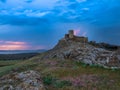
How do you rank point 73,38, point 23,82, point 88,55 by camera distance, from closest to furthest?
point 23,82
point 88,55
point 73,38

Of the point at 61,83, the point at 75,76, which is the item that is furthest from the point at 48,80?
the point at 75,76

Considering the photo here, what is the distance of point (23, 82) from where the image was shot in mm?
25266

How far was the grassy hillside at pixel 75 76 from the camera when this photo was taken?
86.1 ft

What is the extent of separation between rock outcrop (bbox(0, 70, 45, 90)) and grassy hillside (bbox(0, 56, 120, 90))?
118 cm

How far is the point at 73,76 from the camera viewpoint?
29969 mm

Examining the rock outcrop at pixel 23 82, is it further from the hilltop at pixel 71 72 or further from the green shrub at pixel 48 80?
the green shrub at pixel 48 80

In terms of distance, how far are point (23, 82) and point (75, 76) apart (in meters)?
6.79

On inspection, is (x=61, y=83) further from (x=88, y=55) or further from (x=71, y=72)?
(x=88, y=55)

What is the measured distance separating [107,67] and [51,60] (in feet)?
26.7

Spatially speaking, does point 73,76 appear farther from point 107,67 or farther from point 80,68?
point 107,67

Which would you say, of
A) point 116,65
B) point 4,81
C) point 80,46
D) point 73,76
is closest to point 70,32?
point 80,46

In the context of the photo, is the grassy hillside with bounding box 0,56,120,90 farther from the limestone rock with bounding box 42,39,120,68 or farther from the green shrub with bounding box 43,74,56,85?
the limestone rock with bounding box 42,39,120,68

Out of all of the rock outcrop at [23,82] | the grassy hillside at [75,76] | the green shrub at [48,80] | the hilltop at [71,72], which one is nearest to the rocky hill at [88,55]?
the hilltop at [71,72]

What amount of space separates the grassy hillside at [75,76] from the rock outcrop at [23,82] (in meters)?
1.18
